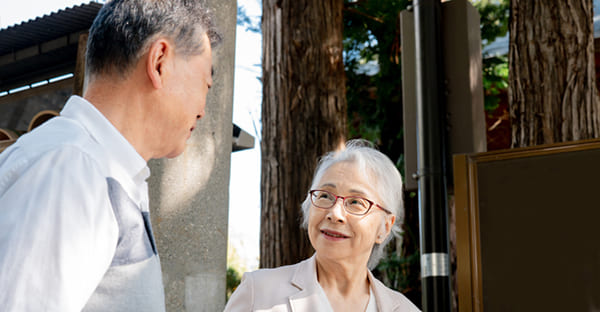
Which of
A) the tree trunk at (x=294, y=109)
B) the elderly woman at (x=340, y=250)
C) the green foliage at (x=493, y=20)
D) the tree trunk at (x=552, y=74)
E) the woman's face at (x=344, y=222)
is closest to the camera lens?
the elderly woman at (x=340, y=250)

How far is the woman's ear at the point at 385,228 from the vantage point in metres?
3.29

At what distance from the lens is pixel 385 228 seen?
131 inches

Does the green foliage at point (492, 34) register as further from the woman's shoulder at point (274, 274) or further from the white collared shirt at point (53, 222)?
the white collared shirt at point (53, 222)

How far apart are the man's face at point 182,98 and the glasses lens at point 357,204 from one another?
1802 millimetres

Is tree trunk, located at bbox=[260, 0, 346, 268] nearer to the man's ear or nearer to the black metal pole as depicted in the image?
the black metal pole

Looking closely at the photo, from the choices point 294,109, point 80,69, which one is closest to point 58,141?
point 294,109

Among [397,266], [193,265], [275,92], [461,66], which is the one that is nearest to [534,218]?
[461,66]

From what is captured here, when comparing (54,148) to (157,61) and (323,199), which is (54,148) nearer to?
(157,61)

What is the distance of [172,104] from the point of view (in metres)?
1.33

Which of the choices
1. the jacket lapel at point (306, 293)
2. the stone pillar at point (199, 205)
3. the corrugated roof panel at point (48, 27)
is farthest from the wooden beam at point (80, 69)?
the jacket lapel at point (306, 293)

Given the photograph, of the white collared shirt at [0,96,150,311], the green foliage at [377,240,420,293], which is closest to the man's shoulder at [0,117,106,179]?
the white collared shirt at [0,96,150,311]

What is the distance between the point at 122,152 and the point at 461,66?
7.55ft

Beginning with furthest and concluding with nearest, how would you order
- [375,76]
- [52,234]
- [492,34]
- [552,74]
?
[375,76] < [492,34] < [552,74] < [52,234]

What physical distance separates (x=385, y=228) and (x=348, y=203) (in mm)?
308
